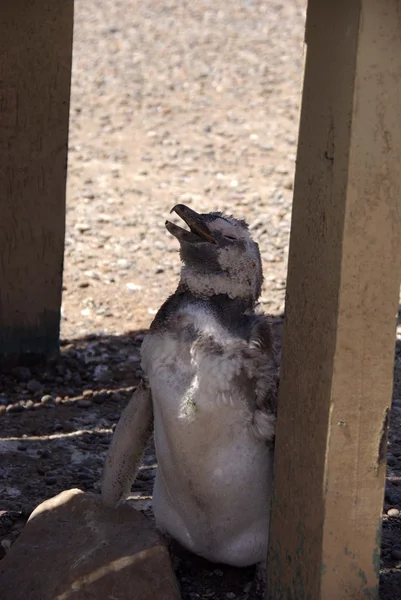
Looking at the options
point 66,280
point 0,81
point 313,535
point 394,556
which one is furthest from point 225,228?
point 66,280

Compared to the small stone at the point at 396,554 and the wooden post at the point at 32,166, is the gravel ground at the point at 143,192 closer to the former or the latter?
the small stone at the point at 396,554

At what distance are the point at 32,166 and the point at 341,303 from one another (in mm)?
3327

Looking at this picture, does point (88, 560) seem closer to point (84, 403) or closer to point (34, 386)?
point (84, 403)

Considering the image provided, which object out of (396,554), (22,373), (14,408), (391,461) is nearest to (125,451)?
(396,554)

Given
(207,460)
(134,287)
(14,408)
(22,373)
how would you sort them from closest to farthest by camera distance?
(207,460) < (14,408) < (22,373) < (134,287)

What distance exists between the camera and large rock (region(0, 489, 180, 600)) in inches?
159

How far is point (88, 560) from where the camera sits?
412 centimetres

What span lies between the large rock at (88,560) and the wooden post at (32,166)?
238cm

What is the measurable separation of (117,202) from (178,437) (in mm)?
5678

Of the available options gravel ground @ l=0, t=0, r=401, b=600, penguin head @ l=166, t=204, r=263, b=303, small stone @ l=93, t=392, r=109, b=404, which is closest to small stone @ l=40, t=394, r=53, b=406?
gravel ground @ l=0, t=0, r=401, b=600

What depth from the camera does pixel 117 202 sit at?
965 centimetres

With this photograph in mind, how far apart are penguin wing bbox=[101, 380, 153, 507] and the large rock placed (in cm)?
8

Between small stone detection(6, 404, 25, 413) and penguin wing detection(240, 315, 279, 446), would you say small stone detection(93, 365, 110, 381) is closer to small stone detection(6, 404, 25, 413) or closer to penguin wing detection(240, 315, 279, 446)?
small stone detection(6, 404, 25, 413)

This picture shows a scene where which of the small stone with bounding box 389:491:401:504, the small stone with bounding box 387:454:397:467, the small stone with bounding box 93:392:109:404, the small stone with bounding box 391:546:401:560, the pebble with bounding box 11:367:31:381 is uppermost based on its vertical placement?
the pebble with bounding box 11:367:31:381
